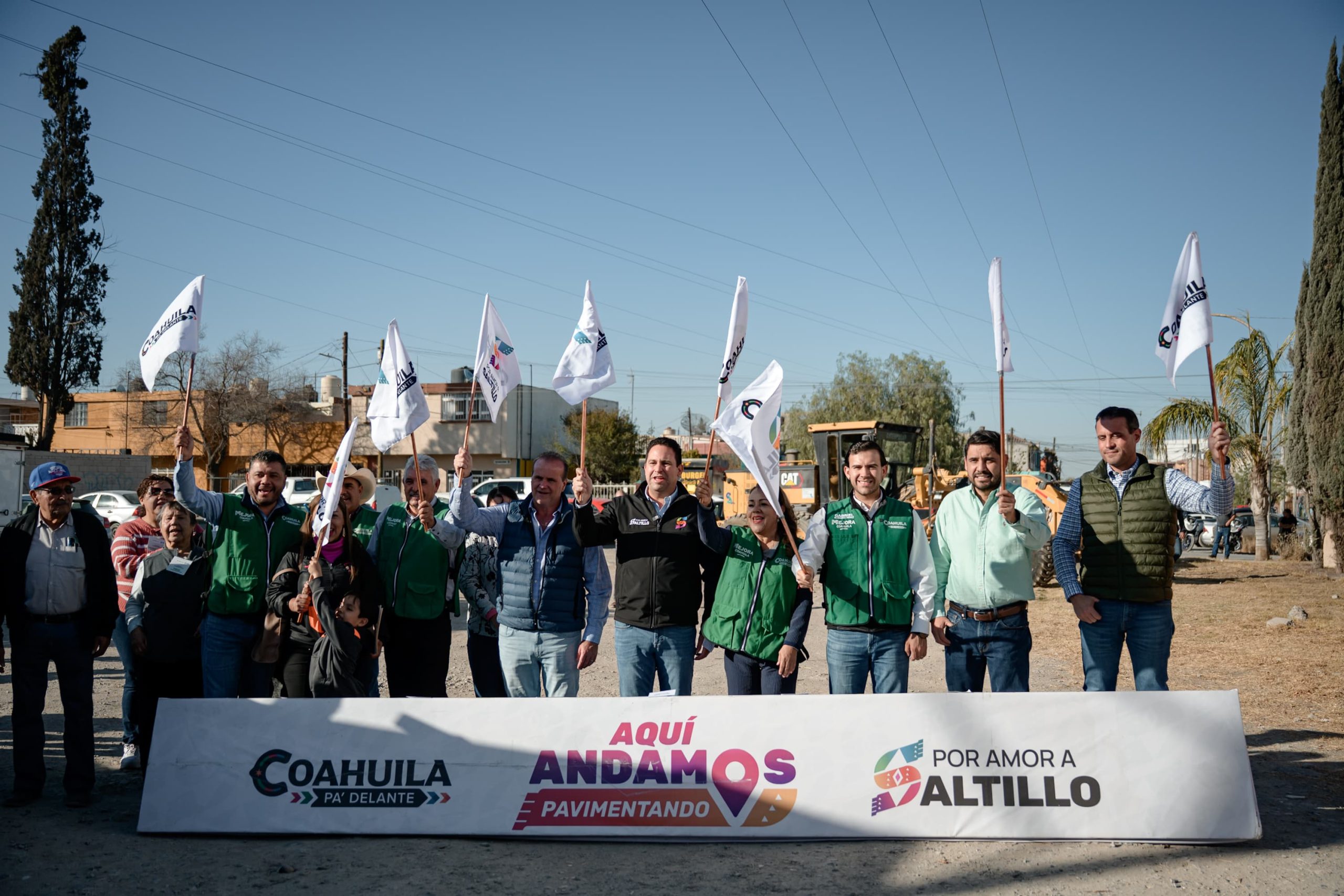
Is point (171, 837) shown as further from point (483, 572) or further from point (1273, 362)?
point (1273, 362)

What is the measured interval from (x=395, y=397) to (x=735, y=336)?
2184mm

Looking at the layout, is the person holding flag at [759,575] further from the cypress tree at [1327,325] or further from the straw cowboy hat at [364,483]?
the cypress tree at [1327,325]

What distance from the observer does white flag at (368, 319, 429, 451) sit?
5816 millimetres

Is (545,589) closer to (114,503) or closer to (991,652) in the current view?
(991,652)

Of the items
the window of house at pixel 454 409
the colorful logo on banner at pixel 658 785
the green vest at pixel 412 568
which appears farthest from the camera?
the window of house at pixel 454 409

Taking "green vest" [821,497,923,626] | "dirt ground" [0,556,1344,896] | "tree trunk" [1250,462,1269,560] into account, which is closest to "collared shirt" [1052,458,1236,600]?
"green vest" [821,497,923,626]

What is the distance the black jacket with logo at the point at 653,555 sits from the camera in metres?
5.10

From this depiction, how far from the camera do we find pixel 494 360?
6.20 meters

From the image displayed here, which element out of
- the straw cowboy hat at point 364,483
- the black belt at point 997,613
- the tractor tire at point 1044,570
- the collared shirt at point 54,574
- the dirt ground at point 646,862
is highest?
the straw cowboy hat at point 364,483

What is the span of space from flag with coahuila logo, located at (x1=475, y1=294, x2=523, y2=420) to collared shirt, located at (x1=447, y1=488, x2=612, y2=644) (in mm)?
796

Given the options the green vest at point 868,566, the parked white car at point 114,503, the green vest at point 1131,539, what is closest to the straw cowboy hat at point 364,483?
the green vest at point 868,566

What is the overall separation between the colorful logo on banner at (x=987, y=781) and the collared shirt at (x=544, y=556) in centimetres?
178

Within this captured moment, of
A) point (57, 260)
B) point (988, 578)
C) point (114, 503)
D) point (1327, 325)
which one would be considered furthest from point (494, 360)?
point (57, 260)

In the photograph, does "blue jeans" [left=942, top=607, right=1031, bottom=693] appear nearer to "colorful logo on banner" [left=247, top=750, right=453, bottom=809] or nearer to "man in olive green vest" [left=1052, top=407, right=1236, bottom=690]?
"man in olive green vest" [left=1052, top=407, right=1236, bottom=690]
